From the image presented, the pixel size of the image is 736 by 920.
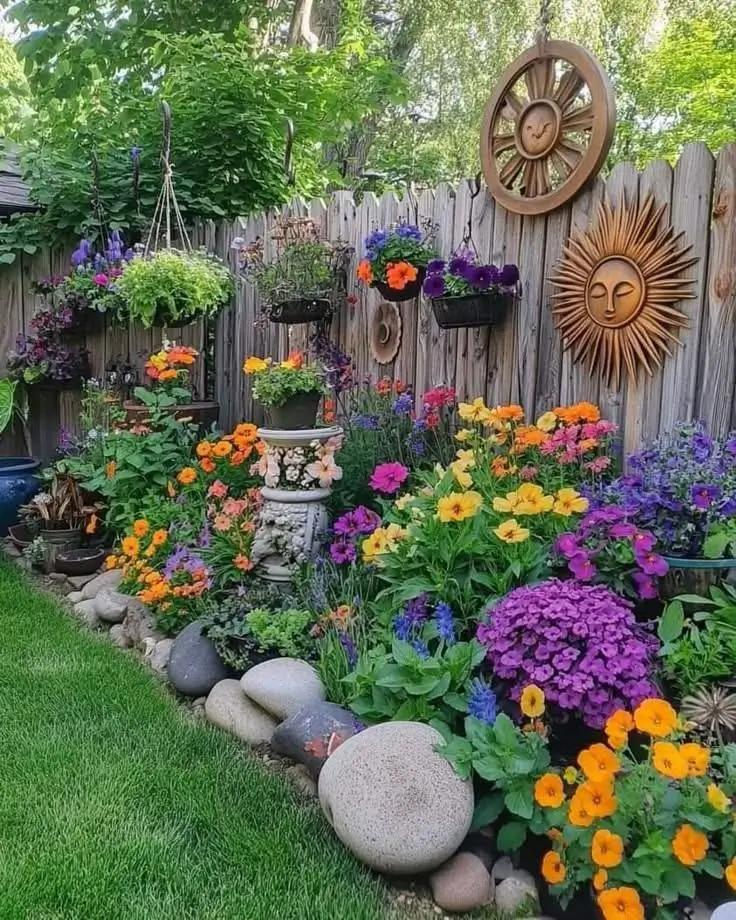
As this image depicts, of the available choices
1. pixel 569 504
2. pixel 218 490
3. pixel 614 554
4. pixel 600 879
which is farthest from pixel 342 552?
pixel 600 879

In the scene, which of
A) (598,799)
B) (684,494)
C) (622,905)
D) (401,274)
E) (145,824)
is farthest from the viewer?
(401,274)

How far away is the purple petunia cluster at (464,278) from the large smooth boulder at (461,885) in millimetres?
2159

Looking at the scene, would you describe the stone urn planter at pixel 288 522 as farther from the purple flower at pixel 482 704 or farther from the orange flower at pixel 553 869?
the orange flower at pixel 553 869

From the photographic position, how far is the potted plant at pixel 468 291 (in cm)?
328

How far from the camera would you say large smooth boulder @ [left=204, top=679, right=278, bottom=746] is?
Answer: 8.57 ft

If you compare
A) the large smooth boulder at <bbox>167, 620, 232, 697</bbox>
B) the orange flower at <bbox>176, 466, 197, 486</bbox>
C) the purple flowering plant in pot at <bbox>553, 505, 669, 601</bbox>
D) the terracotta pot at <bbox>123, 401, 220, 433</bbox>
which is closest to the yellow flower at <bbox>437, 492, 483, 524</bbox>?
the purple flowering plant in pot at <bbox>553, 505, 669, 601</bbox>

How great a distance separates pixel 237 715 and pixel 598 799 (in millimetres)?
1359

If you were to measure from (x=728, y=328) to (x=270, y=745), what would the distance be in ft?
6.68

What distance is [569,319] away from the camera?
3.16 metres

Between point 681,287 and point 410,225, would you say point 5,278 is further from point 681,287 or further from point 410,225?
point 681,287

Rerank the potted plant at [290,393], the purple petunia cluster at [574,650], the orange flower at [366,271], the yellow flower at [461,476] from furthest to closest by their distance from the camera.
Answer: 1. the orange flower at [366,271]
2. the potted plant at [290,393]
3. the yellow flower at [461,476]
4. the purple petunia cluster at [574,650]

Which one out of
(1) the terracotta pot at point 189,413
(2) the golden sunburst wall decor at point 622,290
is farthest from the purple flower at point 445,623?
(1) the terracotta pot at point 189,413

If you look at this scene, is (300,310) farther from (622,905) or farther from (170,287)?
(622,905)

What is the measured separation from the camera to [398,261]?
141 inches
